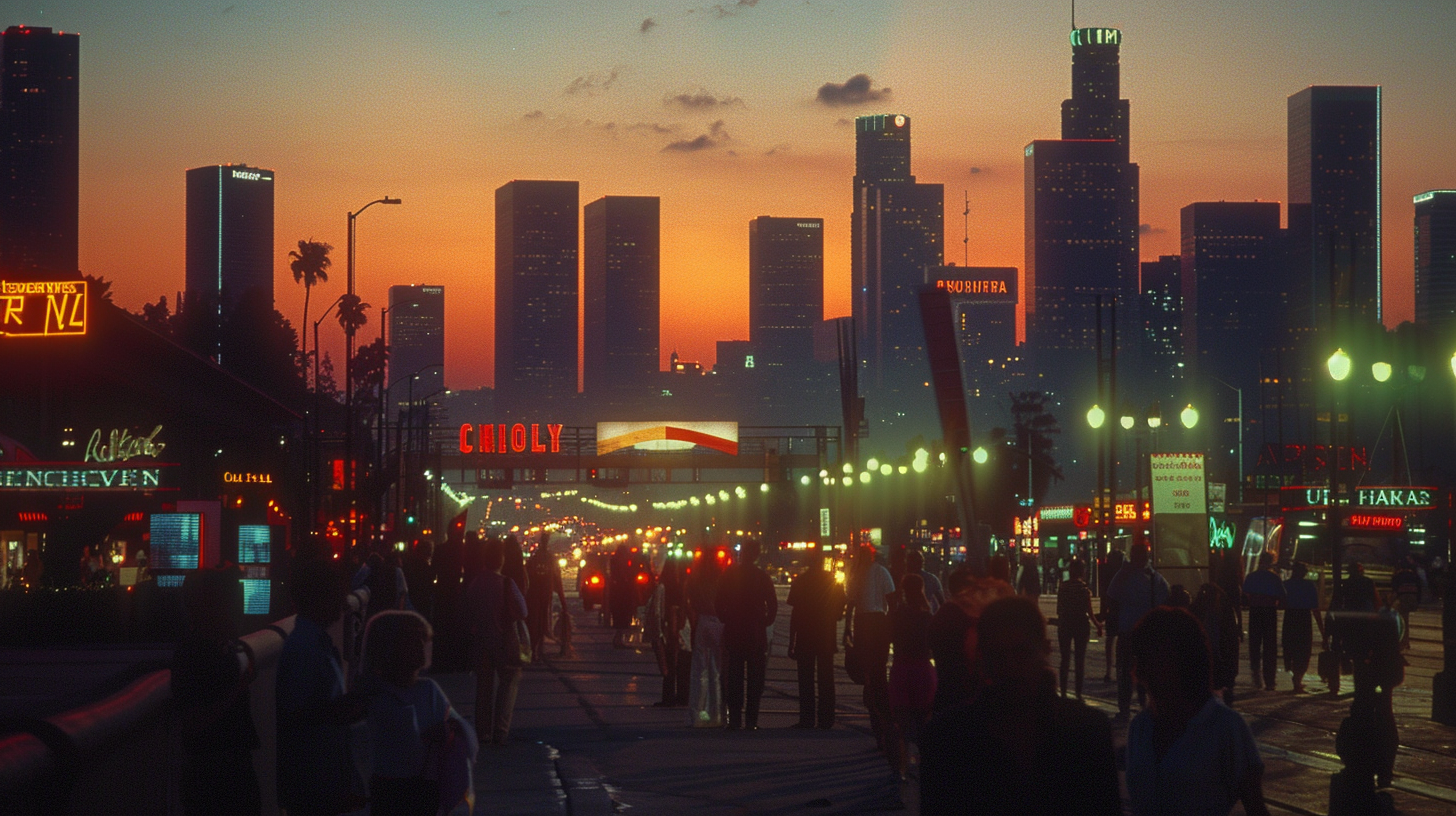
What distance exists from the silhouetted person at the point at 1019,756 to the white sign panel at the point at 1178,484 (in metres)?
23.8

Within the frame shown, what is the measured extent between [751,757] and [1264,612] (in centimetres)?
966

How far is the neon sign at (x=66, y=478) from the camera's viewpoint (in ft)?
101

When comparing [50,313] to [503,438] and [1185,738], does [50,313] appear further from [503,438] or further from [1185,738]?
[503,438]

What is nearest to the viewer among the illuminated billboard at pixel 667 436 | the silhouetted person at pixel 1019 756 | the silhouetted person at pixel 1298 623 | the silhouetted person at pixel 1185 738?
the silhouetted person at pixel 1019 756

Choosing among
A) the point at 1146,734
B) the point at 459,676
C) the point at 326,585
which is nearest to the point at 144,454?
the point at 459,676

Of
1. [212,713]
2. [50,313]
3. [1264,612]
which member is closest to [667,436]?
[50,313]

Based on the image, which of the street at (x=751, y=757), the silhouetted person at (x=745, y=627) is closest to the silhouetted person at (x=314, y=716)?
the street at (x=751, y=757)

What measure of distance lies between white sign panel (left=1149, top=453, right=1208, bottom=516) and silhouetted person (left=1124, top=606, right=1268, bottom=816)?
22612 millimetres

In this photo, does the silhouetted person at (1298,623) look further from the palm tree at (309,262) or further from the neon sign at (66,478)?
the palm tree at (309,262)

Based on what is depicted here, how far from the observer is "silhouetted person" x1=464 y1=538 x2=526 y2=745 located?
14.2 m

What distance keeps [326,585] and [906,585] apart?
569 centimetres

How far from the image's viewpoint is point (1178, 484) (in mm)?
28047

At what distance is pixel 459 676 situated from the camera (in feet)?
70.2

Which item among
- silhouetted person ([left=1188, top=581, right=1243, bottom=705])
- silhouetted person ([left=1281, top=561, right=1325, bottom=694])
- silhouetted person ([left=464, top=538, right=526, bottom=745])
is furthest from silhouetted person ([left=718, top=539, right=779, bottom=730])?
silhouetted person ([left=1281, top=561, right=1325, bottom=694])
